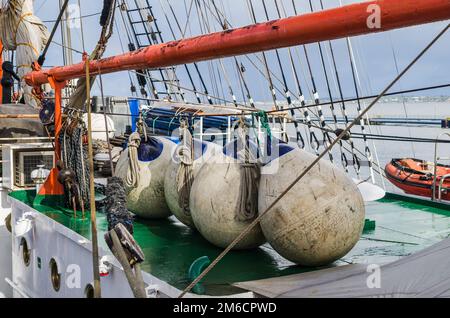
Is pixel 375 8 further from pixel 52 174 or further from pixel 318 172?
pixel 52 174

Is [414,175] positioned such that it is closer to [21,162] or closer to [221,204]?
[21,162]

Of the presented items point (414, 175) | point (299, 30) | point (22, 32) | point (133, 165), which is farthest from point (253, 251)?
point (414, 175)

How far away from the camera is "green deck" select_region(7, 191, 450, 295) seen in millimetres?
5254

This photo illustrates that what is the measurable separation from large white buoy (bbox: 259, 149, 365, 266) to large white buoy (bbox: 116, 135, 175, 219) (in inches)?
91.9

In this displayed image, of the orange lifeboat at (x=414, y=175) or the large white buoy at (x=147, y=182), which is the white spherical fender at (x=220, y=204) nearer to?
the large white buoy at (x=147, y=182)

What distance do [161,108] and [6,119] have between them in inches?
219

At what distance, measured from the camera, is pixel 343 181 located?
5.23m

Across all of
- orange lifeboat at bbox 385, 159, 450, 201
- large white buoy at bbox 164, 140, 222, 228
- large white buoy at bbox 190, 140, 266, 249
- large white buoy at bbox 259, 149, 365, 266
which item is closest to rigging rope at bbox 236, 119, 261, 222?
large white buoy at bbox 190, 140, 266, 249

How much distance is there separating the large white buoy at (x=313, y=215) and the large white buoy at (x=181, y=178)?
4.38 feet

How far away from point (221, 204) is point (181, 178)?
0.99 m

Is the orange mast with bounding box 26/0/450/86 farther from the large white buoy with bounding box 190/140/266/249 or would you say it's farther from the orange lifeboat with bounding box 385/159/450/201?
the orange lifeboat with bounding box 385/159/450/201

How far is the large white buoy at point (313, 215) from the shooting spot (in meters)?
5.03

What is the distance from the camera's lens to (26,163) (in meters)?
9.73
